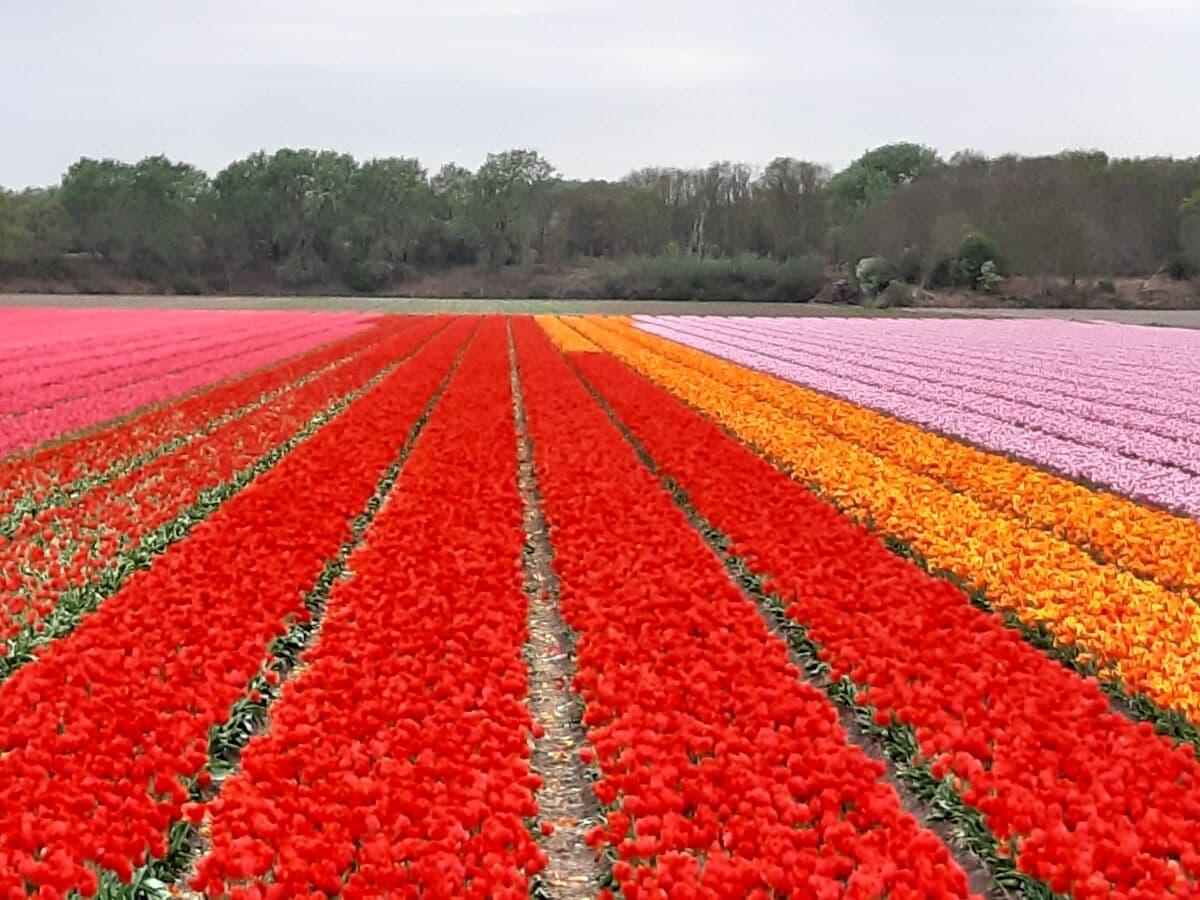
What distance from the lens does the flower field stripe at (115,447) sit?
11.9 meters

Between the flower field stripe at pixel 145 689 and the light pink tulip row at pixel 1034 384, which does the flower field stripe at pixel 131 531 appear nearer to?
the flower field stripe at pixel 145 689

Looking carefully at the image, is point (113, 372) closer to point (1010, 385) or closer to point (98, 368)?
point (98, 368)

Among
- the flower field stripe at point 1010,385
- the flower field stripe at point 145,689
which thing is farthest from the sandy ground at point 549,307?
the flower field stripe at point 145,689

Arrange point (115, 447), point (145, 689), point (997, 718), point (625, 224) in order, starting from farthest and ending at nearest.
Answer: point (625, 224) < point (115, 447) < point (145, 689) < point (997, 718)

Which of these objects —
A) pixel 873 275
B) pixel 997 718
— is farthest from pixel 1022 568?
pixel 873 275

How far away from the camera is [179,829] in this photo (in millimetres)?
4965

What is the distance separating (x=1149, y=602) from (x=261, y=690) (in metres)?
5.27

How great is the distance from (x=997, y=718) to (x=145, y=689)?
156 inches

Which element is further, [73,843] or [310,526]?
[310,526]

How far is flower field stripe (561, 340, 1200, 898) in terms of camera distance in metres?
4.48

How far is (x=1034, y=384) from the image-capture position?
2422 cm

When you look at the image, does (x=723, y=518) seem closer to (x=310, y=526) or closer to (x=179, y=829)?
(x=310, y=526)

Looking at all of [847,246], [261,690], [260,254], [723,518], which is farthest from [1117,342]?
[260,254]

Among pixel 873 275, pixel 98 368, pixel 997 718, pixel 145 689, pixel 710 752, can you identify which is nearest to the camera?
pixel 710 752
